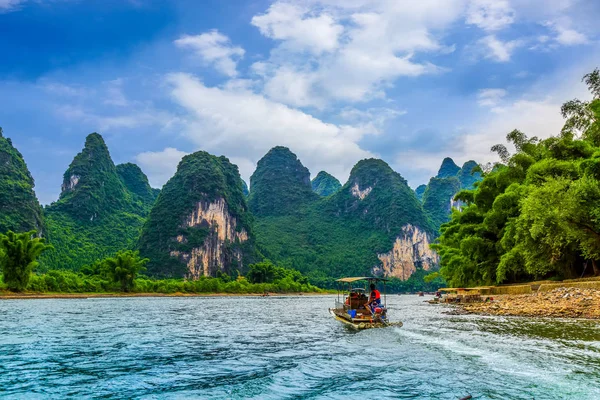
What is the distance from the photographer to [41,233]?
101 meters

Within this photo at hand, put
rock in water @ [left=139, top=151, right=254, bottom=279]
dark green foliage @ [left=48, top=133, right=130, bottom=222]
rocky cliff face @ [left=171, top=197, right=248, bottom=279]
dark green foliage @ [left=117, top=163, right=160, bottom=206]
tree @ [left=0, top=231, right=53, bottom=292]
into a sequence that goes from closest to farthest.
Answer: tree @ [left=0, top=231, right=53, bottom=292] < rock in water @ [left=139, top=151, right=254, bottom=279] < rocky cliff face @ [left=171, top=197, right=248, bottom=279] < dark green foliage @ [left=48, top=133, right=130, bottom=222] < dark green foliage @ [left=117, top=163, right=160, bottom=206]

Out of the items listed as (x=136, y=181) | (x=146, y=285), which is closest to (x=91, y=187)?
(x=136, y=181)

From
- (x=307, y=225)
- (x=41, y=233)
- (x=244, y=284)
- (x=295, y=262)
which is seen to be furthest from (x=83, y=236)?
(x=307, y=225)

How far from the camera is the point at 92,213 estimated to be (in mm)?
130625

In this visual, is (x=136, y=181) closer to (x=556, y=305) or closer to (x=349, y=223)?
(x=349, y=223)

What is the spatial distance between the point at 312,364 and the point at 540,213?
20.2 metres

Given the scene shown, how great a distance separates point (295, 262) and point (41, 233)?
8189 cm

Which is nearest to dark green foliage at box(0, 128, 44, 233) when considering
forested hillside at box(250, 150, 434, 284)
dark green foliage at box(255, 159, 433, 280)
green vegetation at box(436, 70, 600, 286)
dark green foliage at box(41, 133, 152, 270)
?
dark green foliage at box(41, 133, 152, 270)

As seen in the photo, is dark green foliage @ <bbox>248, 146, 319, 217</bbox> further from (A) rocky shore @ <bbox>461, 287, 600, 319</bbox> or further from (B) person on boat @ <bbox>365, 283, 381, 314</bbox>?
(B) person on boat @ <bbox>365, 283, 381, 314</bbox>

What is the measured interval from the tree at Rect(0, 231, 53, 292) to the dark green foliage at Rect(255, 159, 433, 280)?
10934 cm

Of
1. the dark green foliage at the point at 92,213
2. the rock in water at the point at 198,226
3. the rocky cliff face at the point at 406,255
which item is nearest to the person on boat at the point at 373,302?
the dark green foliage at the point at 92,213

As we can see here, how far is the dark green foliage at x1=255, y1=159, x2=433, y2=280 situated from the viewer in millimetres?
164250

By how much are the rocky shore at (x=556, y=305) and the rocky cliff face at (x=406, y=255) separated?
151052 millimetres

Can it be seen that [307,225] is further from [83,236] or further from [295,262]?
[83,236]
